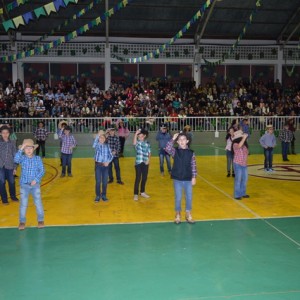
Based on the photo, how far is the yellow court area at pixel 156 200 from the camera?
316 inches

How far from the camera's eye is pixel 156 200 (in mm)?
9500

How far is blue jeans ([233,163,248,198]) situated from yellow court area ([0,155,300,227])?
20 centimetres

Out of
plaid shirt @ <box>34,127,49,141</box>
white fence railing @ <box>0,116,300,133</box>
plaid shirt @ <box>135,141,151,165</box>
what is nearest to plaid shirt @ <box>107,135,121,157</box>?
plaid shirt @ <box>135,141,151,165</box>

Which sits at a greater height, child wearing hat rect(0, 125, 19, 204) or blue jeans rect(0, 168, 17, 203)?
child wearing hat rect(0, 125, 19, 204)

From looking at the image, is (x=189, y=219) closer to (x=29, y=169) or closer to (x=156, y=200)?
(x=156, y=200)

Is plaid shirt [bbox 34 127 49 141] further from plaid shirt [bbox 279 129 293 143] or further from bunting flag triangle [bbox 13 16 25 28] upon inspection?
plaid shirt [bbox 279 129 293 143]

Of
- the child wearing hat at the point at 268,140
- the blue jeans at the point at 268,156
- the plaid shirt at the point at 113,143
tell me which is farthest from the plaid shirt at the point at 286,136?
the plaid shirt at the point at 113,143

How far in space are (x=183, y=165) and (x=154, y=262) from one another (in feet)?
6.73

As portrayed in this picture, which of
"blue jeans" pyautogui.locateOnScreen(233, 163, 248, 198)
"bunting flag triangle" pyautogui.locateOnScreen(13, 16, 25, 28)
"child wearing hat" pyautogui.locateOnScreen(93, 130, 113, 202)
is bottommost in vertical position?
"blue jeans" pyautogui.locateOnScreen(233, 163, 248, 198)

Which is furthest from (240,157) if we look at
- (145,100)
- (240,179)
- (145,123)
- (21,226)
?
(145,100)

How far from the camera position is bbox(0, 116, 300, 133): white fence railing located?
2222cm

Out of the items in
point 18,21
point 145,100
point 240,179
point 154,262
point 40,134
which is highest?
point 18,21

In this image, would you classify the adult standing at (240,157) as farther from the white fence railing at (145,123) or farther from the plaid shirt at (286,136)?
the white fence railing at (145,123)

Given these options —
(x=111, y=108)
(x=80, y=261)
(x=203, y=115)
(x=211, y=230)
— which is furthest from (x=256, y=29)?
(x=80, y=261)
